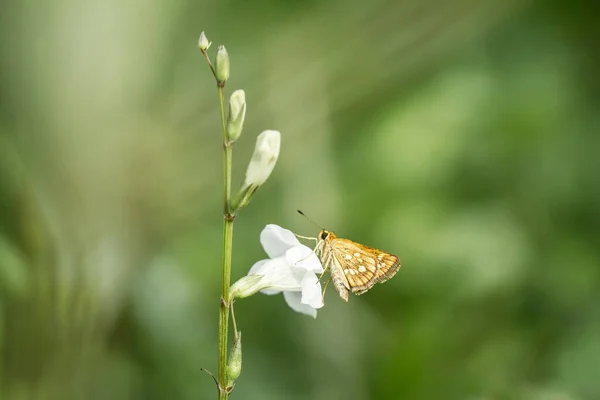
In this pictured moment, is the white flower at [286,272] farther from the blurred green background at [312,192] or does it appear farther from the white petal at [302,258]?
the blurred green background at [312,192]

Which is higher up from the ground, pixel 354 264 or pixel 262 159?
pixel 262 159

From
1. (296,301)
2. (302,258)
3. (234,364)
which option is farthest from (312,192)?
(234,364)

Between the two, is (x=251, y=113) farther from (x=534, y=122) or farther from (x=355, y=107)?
(x=534, y=122)

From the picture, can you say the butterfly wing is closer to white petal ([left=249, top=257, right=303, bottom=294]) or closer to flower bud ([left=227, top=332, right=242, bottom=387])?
white petal ([left=249, top=257, right=303, bottom=294])

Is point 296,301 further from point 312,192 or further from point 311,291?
point 312,192

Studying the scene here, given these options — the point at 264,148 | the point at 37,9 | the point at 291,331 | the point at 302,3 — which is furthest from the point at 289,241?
the point at 302,3
